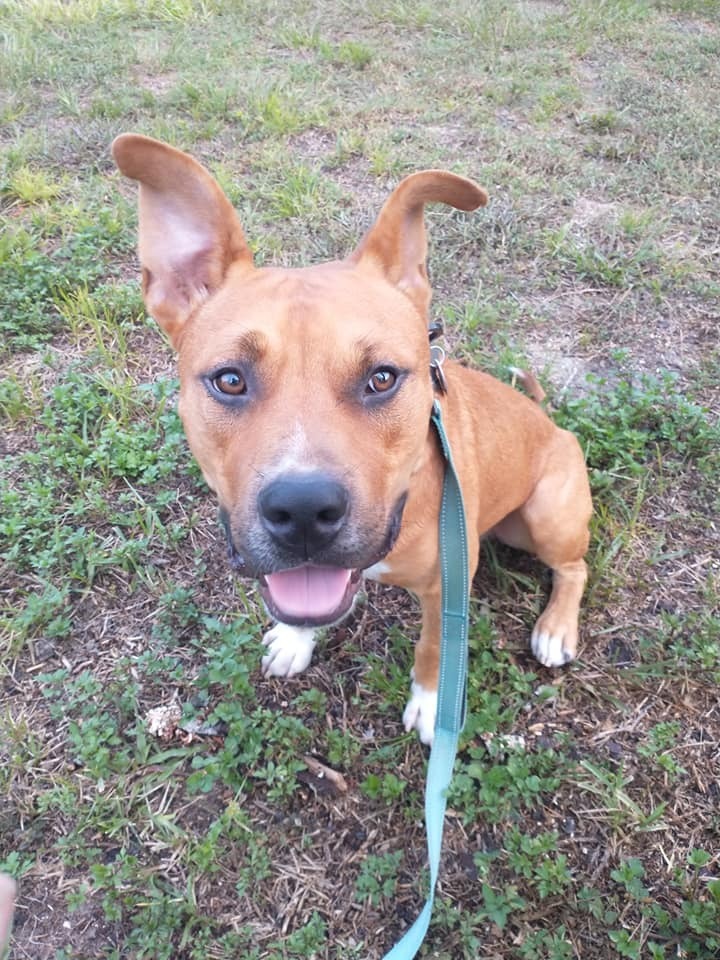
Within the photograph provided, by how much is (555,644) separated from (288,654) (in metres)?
Answer: 1.25

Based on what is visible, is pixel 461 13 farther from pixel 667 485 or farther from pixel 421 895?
pixel 421 895

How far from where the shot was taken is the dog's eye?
7.13 feet

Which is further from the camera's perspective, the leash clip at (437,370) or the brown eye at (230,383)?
the leash clip at (437,370)

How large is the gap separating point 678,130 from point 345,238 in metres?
3.70

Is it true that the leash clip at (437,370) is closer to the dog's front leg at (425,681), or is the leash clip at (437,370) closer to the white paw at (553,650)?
the dog's front leg at (425,681)

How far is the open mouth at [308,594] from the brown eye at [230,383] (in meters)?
0.60

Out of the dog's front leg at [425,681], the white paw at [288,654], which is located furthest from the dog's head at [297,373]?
the white paw at [288,654]

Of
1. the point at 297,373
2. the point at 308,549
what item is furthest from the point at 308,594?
the point at 297,373

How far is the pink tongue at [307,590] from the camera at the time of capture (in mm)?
2133

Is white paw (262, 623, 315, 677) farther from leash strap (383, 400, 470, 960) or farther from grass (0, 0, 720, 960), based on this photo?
leash strap (383, 400, 470, 960)

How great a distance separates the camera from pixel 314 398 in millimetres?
2025

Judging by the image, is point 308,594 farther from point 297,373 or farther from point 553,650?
point 553,650

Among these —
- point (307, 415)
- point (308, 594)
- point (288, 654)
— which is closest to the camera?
point (307, 415)

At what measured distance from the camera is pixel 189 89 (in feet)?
22.3
